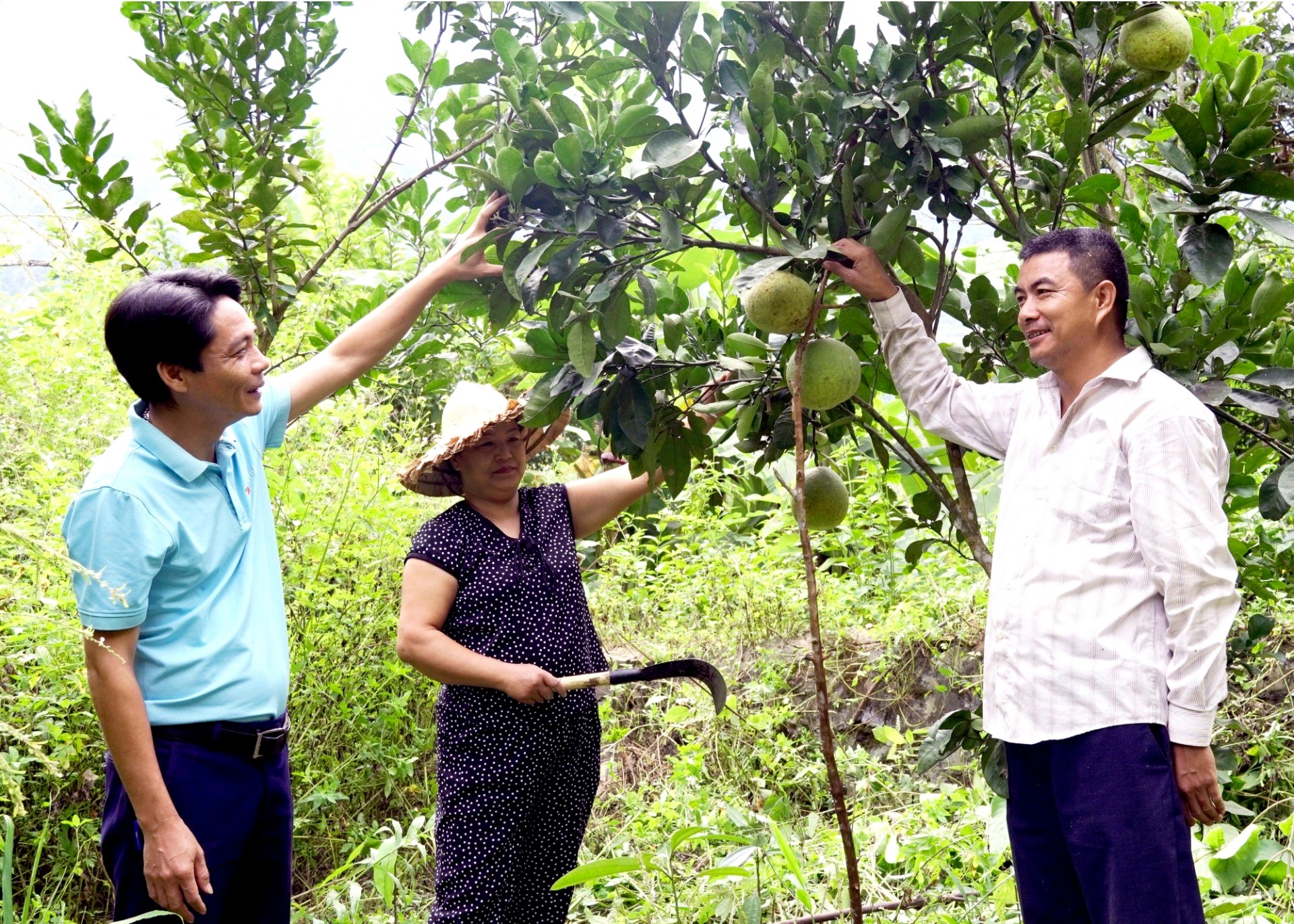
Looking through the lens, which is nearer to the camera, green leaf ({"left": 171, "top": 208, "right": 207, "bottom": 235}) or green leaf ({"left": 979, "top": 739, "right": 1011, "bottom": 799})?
green leaf ({"left": 979, "top": 739, "right": 1011, "bottom": 799})

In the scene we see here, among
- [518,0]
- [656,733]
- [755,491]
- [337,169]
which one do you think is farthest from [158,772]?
[337,169]

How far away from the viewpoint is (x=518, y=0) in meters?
2.15

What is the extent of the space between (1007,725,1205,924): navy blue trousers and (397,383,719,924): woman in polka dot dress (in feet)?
2.93

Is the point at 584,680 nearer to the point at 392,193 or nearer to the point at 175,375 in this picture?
the point at 175,375

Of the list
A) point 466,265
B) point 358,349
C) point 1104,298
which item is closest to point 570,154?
point 466,265

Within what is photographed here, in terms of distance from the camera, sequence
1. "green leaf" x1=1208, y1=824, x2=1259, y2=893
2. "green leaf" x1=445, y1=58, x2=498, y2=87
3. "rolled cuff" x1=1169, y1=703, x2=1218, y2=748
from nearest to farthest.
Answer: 1. "rolled cuff" x1=1169, y1=703, x2=1218, y2=748
2. "green leaf" x1=445, y1=58, x2=498, y2=87
3. "green leaf" x1=1208, y1=824, x2=1259, y2=893

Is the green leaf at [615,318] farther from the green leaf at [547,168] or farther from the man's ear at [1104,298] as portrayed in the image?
the man's ear at [1104,298]

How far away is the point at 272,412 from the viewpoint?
1998 mm

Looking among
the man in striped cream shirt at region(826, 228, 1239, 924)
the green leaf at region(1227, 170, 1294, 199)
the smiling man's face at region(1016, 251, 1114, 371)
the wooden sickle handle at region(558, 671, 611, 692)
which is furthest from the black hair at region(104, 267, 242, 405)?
the green leaf at region(1227, 170, 1294, 199)

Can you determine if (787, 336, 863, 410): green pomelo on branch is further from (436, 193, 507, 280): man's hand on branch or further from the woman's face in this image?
the woman's face

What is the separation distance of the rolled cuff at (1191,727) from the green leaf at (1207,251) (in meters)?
0.59

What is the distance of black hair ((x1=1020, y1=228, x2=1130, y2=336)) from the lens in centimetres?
165

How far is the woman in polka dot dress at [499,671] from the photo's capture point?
213 centimetres

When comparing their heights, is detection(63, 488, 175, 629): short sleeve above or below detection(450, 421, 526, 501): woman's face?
below
